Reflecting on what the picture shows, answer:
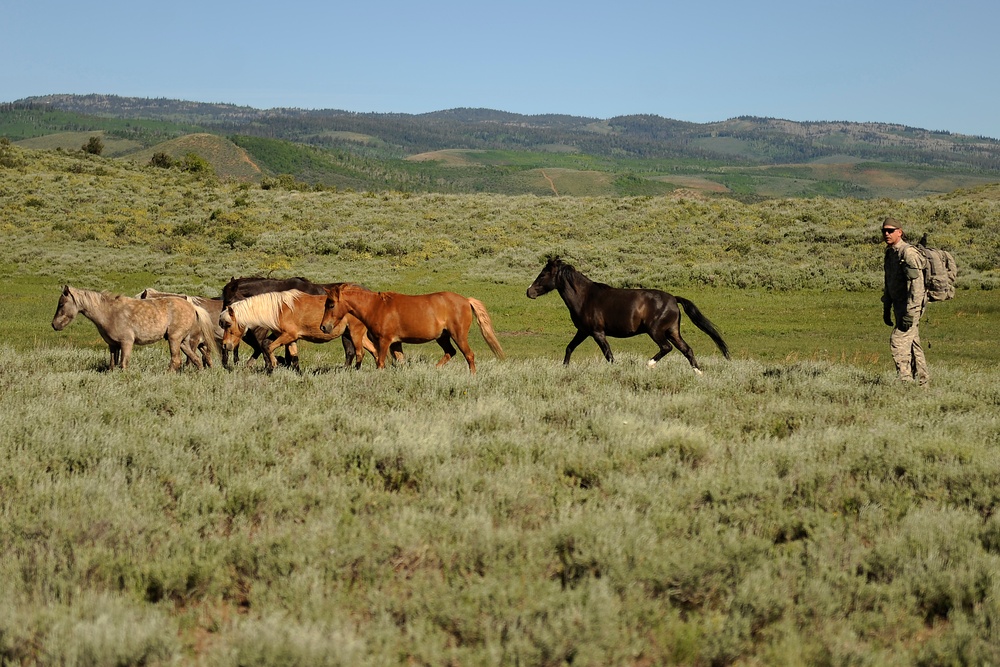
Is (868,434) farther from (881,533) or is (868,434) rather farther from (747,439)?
(881,533)

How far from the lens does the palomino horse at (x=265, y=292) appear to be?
488 inches

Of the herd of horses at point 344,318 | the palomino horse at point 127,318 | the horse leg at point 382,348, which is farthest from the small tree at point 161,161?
the horse leg at point 382,348

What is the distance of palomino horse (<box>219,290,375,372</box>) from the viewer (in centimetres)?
1169

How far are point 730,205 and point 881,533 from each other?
151 feet

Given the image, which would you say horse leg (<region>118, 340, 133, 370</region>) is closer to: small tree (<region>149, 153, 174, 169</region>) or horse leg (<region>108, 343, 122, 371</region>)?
horse leg (<region>108, 343, 122, 371</region>)

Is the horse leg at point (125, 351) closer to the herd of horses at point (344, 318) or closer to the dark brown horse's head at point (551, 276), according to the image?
the herd of horses at point (344, 318)

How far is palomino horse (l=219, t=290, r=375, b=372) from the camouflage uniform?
7638 millimetres

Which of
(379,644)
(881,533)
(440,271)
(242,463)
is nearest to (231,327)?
(242,463)

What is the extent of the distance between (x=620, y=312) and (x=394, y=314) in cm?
364

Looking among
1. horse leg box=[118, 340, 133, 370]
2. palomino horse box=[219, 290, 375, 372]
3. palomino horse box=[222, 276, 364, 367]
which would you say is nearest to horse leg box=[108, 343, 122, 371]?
horse leg box=[118, 340, 133, 370]

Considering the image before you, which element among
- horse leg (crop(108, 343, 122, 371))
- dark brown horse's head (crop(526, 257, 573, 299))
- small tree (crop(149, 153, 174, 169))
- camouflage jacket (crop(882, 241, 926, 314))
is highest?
small tree (crop(149, 153, 174, 169))

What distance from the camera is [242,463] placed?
22.9 feet

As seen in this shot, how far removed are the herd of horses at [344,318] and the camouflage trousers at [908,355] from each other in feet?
9.46

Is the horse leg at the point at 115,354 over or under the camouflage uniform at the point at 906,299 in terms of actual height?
under
